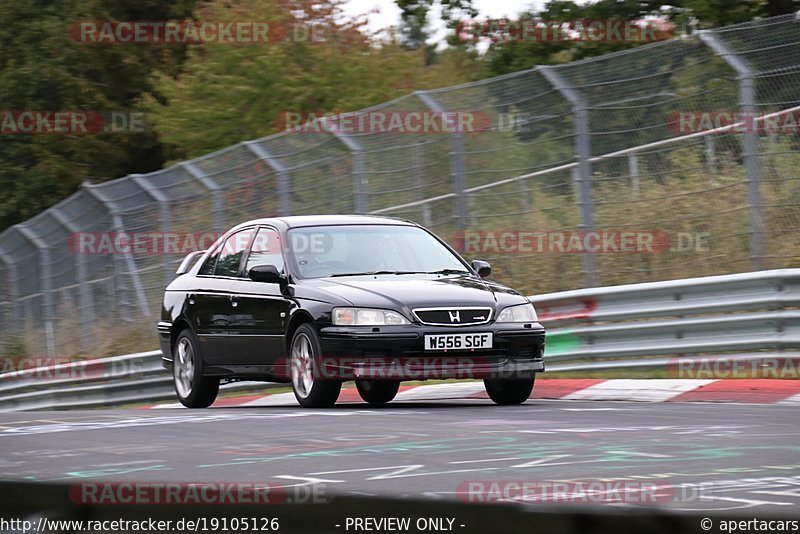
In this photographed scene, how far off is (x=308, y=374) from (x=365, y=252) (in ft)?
4.34

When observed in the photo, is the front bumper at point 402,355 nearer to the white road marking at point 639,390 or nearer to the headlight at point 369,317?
the headlight at point 369,317

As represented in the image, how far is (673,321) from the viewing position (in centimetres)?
1232

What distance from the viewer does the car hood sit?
10.1m

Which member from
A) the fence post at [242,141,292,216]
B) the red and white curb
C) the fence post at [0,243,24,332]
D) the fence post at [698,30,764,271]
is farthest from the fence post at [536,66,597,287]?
the fence post at [0,243,24,332]

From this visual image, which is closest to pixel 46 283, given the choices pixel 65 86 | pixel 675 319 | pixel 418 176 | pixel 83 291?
pixel 83 291

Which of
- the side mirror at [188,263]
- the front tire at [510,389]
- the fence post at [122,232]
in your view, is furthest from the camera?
the fence post at [122,232]

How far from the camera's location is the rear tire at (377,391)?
12.1 metres

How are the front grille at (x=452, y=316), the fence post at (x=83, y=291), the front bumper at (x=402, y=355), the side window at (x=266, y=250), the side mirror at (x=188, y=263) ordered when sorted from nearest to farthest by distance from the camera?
the front bumper at (x=402, y=355) < the front grille at (x=452, y=316) < the side window at (x=266, y=250) < the side mirror at (x=188, y=263) < the fence post at (x=83, y=291)

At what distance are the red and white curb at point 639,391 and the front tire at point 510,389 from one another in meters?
0.77

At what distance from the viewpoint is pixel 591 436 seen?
24.8 ft

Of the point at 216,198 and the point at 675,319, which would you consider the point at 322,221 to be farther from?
the point at 216,198

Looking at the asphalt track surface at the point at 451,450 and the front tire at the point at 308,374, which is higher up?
the front tire at the point at 308,374

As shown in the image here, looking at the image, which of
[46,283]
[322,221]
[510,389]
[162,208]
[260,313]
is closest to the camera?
[510,389]

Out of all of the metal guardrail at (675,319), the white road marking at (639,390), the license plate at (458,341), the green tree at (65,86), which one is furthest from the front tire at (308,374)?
the green tree at (65,86)
